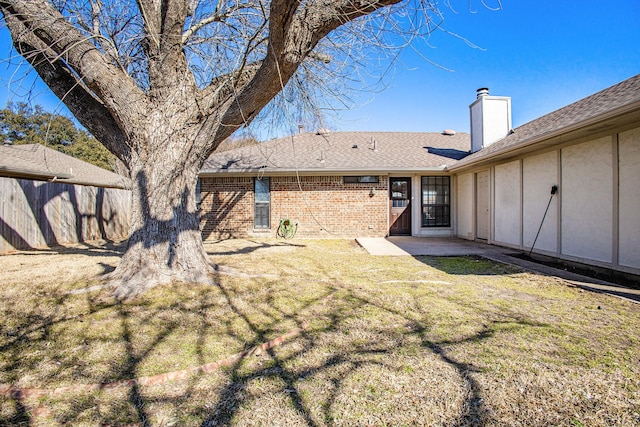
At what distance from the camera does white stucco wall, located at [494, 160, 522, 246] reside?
8164 millimetres

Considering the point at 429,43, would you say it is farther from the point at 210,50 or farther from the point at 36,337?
the point at 36,337

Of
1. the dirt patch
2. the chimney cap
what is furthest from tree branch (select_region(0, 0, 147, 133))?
the chimney cap

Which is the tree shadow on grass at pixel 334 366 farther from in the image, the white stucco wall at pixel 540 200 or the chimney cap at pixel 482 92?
the chimney cap at pixel 482 92

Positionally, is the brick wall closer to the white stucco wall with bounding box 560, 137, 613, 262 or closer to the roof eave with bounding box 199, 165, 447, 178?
the roof eave with bounding box 199, 165, 447, 178

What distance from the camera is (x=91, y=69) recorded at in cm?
418

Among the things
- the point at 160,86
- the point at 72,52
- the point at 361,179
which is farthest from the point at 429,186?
the point at 72,52

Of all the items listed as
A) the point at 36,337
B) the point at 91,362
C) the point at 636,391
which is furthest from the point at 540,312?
the point at 36,337

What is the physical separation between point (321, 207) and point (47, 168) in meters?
→ 7.38

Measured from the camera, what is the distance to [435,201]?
37.7ft

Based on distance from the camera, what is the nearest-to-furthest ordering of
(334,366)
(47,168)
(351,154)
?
(334,366) < (47,168) < (351,154)

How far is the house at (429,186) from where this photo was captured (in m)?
6.60

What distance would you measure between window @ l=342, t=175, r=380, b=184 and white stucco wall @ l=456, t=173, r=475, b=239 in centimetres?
291

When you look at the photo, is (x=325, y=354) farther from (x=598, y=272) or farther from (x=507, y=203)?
(x=507, y=203)

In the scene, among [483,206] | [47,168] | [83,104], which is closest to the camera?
[83,104]
